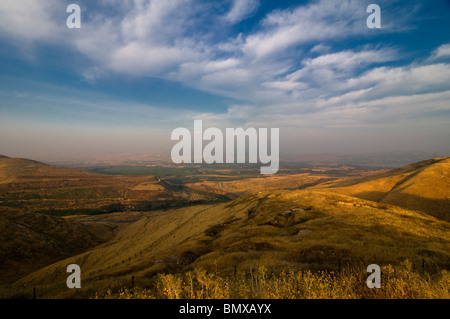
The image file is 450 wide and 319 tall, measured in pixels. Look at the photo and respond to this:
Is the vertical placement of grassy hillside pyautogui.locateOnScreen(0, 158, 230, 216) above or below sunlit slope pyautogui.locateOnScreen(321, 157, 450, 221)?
below

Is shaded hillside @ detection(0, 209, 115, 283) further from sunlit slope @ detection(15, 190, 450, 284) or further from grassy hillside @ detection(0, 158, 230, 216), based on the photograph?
grassy hillside @ detection(0, 158, 230, 216)

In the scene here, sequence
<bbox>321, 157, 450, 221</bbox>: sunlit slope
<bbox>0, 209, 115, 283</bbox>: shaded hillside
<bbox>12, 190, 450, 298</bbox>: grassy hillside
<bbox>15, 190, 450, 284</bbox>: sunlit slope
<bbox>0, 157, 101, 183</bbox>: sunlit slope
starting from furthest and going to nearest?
1. <bbox>0, 157, 101, 183</bbox>: sunlit slope
2. <bbox>321, 157, 450, 221</bbox>: sunlit slope
3. <bbox>0, 209, 115, 283</bbox>: shaded hillside
4. <bbox>15, 190, 450, 284</bbox>: sunlit slope
5. <bbox>12, 190, 450, 298</bbox>: grassy hillside

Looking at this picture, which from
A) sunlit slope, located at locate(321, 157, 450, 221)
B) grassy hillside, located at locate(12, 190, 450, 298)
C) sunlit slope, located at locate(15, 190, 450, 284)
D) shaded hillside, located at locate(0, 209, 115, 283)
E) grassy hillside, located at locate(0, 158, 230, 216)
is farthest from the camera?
grassy hillside, located at locate(0, 158, 230, 216)

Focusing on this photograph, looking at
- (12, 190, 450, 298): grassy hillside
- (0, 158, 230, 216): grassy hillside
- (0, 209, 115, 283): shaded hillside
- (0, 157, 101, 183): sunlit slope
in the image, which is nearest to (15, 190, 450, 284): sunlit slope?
(12, 190, 450, 298): grassy hillside

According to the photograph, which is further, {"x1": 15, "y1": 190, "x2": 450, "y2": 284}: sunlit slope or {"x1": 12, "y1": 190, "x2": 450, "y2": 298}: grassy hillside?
{"x1": 15, "y1": 190, "x2": 450, "y2": 284}: sunlit slope

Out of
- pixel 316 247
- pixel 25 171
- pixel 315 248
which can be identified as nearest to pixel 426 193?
pixel 316 247

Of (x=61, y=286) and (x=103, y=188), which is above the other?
(x=61, y=286)
